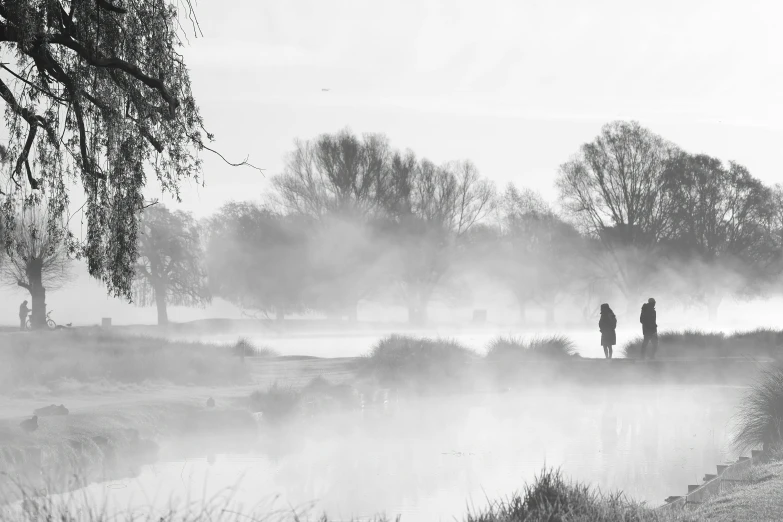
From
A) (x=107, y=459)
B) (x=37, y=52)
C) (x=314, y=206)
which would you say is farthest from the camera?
(x=314, y=206)

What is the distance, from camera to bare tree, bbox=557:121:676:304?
2015 inches

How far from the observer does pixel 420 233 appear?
2077 inches

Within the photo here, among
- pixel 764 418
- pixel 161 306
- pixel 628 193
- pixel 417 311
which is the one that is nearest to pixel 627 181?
pixel 628 193

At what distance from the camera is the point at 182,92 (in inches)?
426

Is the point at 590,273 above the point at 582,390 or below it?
above

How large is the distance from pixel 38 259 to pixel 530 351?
22783mm

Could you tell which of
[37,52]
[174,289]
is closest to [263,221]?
[174,289]

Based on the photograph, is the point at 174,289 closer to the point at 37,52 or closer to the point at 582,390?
the point at 582,390

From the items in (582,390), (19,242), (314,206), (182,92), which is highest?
(314,206)

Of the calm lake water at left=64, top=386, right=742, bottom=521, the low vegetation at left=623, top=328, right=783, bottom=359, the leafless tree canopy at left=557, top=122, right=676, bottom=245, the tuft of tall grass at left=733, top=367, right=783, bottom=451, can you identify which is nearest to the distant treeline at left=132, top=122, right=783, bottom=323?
the leafless tree canopy at left=557, top=122, right=676, bottom=245

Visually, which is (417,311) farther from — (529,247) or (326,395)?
(326,395)

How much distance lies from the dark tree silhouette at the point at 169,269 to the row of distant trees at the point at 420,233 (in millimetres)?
80

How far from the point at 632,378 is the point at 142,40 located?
604 inches

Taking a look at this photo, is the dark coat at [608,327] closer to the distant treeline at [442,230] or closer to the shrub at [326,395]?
the shrub at [326,395]
